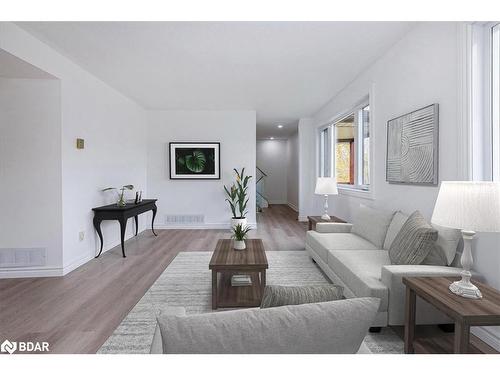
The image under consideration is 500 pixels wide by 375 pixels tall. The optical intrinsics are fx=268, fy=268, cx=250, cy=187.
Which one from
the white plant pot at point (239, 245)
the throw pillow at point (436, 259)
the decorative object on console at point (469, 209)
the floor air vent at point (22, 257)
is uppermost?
the decorative object on console at point (469, 209)

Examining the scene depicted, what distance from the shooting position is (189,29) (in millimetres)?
2574

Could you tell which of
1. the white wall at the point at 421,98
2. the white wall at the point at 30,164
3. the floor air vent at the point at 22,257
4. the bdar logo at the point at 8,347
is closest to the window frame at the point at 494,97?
the white wall at the point at 421,98

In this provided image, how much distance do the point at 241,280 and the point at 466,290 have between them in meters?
1.88

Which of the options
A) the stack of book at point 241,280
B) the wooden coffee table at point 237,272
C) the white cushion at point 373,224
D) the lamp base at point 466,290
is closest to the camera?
the lamp base at point 466,290

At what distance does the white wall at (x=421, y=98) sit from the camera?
2.08 m

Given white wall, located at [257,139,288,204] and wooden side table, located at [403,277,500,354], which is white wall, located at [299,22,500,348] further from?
white wall, located at [257,139,288,204]

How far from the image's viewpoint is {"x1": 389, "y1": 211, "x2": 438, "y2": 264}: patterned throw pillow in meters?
1.96

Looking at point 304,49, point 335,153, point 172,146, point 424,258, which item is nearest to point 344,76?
point 304,49

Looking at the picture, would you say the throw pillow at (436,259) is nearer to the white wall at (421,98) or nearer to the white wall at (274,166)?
the white wall at (421,98)

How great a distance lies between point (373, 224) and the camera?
3.00m

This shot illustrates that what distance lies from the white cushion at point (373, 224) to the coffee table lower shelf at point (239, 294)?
136 cm

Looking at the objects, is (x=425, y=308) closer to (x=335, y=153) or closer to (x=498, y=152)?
(x=498, y=152)

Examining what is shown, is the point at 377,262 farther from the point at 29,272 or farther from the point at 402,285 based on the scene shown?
the point at 29,272

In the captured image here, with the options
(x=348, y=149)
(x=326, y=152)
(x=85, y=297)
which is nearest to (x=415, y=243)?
(x=85, y=297)
